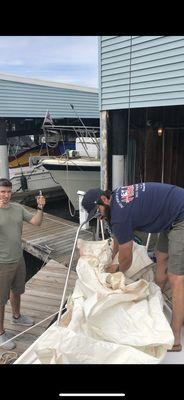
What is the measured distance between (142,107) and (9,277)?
156 inches

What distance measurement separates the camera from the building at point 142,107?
18.3 ft

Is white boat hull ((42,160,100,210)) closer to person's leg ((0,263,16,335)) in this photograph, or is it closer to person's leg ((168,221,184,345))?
person's leg ((0,263,16,335))

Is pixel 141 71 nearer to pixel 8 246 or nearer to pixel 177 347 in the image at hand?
pixel 8 246

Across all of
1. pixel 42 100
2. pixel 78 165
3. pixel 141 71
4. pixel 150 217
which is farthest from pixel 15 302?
pixel 42 100

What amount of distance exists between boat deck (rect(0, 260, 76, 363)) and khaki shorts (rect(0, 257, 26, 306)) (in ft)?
1.90

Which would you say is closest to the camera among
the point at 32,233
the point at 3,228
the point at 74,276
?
the point at 3,228

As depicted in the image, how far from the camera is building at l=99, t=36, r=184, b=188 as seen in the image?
5.58m

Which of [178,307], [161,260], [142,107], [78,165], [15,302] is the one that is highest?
[142,107]

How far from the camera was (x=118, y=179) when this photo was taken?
682cm

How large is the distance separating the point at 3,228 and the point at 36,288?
1942 millimetres

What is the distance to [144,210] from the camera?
107 inches
